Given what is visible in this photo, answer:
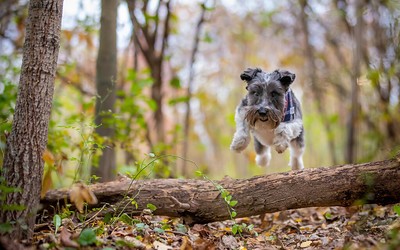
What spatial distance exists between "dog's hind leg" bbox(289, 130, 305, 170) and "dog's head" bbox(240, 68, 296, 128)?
105cm

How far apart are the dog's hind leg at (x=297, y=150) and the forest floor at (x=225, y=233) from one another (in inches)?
58.6

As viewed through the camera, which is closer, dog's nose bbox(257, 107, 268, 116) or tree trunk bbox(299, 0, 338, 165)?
dog's nose bbox(257, 107, 268, 116)

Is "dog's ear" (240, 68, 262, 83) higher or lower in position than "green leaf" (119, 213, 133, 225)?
higher

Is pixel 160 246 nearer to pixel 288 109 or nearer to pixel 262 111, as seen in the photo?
pixel 262 111

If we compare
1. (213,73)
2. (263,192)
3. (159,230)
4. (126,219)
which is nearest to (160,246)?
(159,230)

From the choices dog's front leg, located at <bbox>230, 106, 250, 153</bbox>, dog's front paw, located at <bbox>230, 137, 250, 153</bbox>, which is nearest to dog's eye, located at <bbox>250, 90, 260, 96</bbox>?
dog's front leg, located at <bbox>230, 106, 250, 153</bbox>

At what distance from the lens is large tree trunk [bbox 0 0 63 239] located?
3551mm

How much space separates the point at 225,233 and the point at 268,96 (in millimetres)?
2029

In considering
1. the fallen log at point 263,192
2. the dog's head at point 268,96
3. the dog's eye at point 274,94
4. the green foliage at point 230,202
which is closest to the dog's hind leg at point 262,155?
the dog's head at point 268,96

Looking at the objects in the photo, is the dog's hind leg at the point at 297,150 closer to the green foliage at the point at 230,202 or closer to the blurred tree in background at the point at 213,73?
the blurred tree in background at the point at 213,73

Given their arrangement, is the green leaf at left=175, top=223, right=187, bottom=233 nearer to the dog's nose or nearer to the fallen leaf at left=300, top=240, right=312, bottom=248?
the fallen leaf at left=300, top=240, right=312, bottom=248

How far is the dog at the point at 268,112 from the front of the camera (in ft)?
18.4

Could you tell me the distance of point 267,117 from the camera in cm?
555

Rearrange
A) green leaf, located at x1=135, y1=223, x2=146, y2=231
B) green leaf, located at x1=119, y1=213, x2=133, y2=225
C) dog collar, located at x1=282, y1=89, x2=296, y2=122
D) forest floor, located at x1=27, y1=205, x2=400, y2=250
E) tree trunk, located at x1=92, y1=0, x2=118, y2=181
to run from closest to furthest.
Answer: forest floor, located at x1=27, y1=205, x2=400, y2=250 < green leaf, located at x1=135, y1=223, x2=146, y2=231 < green leaf, located at x1=119, y1=213, x2=133, y2=225 < dog collar, located at x1=282, y1=89, x2=296, y2=122 < tree trunk, located at x1=92, y1=0, x2=118, y2=181
